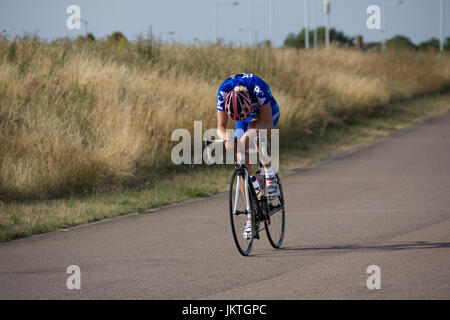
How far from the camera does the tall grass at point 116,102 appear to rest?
1174 cm

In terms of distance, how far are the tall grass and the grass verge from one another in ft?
1.41

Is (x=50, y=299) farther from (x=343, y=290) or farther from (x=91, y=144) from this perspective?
(x=91, y=144)

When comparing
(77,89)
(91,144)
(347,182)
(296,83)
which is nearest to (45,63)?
(77,89)

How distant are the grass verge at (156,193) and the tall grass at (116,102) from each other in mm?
431

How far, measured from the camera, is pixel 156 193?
11.9m

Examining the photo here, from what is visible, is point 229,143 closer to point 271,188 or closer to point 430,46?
point 271,188

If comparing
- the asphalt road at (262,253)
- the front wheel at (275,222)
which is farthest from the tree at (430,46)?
the front wheel at (275,222)

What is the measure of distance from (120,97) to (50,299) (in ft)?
31.1

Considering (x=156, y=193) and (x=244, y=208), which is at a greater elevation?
(x=244, y=208)

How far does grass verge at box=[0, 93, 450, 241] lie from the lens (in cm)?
948

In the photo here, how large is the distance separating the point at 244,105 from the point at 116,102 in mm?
7777

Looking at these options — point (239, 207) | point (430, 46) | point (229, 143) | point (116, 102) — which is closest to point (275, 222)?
point (239, 207)

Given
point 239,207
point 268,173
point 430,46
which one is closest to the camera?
point 239,207

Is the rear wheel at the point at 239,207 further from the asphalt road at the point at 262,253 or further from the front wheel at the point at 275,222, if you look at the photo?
the front wheel at the point at 275,222
